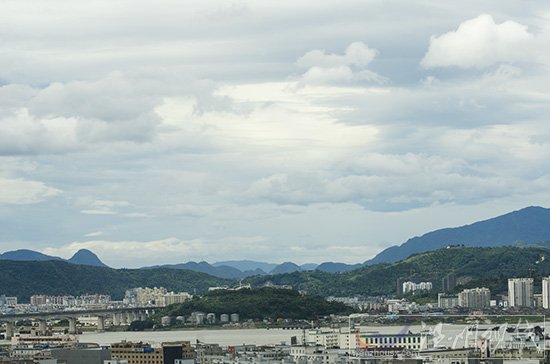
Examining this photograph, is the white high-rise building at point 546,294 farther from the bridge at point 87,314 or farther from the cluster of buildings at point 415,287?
the bridge at point 87,314

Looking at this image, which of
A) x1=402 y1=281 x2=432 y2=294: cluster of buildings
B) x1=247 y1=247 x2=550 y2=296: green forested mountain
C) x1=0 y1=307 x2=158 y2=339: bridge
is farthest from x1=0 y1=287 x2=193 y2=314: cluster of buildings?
x1=402 y1=281 x2=432 y2=294: cluster of buildings

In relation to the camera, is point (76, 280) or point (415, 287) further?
point (76, 280)

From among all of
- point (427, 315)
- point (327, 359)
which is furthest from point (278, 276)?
point (327, 359)

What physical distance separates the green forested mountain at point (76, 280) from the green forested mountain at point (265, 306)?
69.9 m

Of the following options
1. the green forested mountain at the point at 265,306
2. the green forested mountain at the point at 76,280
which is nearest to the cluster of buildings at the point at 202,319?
the green forested mountain at the point at 265,306

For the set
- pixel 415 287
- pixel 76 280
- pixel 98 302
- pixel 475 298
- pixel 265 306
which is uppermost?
pixel 76 280

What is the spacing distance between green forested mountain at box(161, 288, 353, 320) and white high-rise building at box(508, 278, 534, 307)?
16869mm

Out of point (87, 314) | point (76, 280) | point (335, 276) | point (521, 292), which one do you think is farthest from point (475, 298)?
point (76, 280)

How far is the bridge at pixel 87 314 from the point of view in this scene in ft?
322

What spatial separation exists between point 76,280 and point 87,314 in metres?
Answer: 83.1

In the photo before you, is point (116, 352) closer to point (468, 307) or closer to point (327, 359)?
point (327, 359)

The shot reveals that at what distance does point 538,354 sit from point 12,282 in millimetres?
154856

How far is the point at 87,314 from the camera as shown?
356 feet

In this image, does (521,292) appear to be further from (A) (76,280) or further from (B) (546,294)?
(A) (76,280)
